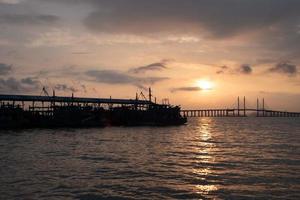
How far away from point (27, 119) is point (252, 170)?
4500 inches

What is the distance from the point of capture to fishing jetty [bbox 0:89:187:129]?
142 meters

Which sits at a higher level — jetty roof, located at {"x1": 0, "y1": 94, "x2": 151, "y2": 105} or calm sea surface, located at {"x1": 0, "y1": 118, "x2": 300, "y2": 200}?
jetty roof, located at {"x1": 0, "y1": 94, "x2": 151, "y2": 105}

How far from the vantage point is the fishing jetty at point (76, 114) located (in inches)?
5581

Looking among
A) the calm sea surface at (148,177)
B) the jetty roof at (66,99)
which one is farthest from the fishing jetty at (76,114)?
the calm sea surface at (148,177)

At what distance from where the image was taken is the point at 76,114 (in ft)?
496

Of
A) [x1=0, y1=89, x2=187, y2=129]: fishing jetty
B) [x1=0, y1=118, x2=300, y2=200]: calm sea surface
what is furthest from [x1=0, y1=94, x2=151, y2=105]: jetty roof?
[x1=0, y1=118, x2=300, y2=200]: calm sea surface

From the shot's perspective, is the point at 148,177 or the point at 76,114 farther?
the point at 76,114

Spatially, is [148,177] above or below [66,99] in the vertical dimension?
below

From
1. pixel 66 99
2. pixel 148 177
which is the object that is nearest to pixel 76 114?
pixel 66 99

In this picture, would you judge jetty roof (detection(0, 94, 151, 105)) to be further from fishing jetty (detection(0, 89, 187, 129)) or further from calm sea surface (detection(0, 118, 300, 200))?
calm sea surface (detection(0, 118, 300, 200))

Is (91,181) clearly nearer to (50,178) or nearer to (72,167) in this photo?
(50,178)

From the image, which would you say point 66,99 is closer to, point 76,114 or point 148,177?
point 76,114

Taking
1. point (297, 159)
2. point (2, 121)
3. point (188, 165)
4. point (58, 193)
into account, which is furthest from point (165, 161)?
point (2, 121)

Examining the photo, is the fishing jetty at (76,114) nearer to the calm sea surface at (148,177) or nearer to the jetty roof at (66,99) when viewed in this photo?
the jetty roof at (66,99)
